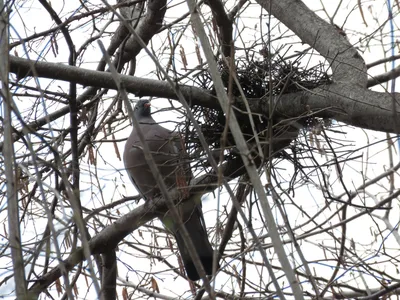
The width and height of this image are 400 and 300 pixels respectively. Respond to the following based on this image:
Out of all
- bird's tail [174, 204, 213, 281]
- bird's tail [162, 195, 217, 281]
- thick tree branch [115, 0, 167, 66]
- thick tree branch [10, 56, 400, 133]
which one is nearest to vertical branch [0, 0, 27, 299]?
thick tree branch [10, 56, 400, 133]

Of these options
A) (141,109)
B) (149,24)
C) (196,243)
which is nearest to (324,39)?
(149,24)

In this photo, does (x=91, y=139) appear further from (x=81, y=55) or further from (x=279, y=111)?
(x=279, y=111)

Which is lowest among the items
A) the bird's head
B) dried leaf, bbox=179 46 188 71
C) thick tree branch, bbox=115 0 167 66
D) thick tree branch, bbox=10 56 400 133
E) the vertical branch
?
the vertical branch

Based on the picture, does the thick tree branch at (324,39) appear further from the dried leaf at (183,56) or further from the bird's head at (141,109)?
the bird's head at (141,109)

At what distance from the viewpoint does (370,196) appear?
4.08 meters

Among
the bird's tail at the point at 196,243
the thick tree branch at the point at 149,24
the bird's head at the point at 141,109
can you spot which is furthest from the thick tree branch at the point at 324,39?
the bird's head at the point at 141,109

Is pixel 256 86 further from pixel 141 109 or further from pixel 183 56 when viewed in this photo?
pixel 141 109

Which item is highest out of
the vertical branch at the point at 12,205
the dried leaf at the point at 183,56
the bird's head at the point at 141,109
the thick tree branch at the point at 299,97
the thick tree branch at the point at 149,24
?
the bird's head at the point at 141,109

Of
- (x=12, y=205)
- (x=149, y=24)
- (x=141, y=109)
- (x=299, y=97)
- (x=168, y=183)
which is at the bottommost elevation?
(x=12, y=205)

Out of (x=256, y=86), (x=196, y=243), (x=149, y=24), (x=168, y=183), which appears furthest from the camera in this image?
(x=196, y=243)

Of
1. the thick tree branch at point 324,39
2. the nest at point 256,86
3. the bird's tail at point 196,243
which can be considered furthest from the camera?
the bird's tail at point 196,243

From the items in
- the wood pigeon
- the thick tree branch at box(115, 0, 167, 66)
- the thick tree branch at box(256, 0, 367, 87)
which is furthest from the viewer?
the wood pigeon

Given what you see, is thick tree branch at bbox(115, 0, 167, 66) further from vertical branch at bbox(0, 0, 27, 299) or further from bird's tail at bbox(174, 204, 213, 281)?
vertical branch at bbox(0, 0, 27, 299)

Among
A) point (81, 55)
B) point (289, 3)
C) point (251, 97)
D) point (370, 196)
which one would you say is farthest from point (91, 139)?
point (370, 196)
